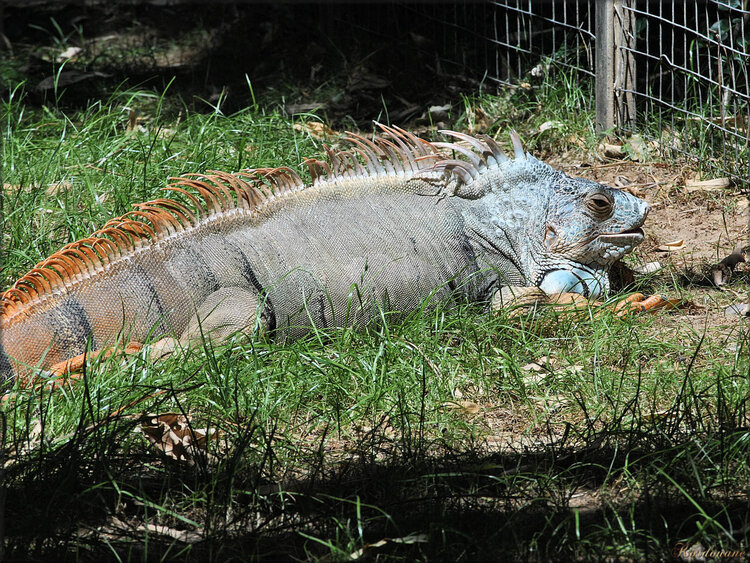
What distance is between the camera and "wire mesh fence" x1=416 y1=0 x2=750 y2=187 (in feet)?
20.9

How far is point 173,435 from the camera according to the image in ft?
11.3

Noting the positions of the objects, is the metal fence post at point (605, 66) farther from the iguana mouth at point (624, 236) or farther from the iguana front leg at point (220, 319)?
the iguana front leg at point (220, 319)

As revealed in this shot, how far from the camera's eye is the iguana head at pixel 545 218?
4.93 metres

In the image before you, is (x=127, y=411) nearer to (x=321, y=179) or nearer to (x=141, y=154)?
(x=321, y=179)

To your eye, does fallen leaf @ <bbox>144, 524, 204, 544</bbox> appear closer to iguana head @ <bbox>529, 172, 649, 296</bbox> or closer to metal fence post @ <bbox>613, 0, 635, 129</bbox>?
iguana head @ <bbox>529, 172, 649, 296</bbox>

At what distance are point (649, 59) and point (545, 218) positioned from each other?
2925 millimetres

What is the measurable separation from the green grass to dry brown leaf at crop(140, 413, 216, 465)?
0.05 m

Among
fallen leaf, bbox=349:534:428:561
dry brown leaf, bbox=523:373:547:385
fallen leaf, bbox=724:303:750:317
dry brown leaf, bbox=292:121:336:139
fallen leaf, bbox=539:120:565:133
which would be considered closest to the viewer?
fallen leaf, bbox=349:534:428:561

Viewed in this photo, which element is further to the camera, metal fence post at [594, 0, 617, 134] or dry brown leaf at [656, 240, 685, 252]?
metal fence post at [594, 0, 617, 134]

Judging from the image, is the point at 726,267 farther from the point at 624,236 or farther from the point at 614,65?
the point at 614,65

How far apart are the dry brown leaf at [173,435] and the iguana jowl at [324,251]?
2.31 ft

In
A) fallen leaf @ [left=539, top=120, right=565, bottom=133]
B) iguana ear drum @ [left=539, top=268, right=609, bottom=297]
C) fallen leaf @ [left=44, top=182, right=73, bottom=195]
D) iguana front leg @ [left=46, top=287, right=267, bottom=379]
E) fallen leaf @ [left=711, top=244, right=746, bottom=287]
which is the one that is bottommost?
fallen leaf @ [left=711, top=244, right=746, bottom=287]

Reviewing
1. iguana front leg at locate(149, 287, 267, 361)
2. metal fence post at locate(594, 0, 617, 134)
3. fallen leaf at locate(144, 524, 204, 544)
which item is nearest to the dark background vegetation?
metal fence post at locate(594, 0, 617, 134)

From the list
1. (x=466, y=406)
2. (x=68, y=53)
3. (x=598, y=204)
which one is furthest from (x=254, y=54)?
(x=466, y=406)
